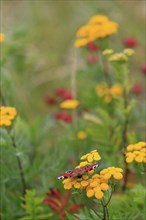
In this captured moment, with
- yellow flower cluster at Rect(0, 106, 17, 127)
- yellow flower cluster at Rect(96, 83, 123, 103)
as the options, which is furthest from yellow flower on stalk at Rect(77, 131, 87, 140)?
yellow flower cluster at Rect(0, 106, 17, 127)

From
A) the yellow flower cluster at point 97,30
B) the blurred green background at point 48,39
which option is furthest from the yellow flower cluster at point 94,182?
the blurred green background at point 48,39

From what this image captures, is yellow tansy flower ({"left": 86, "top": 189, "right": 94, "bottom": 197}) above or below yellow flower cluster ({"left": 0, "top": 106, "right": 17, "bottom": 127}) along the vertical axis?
below

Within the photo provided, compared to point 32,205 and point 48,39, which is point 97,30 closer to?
point 32,205

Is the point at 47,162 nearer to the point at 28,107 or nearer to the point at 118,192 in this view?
the point at 118,192

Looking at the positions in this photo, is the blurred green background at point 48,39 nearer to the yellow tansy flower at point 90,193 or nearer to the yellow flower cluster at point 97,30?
the yellow flower cluster at point 97,30

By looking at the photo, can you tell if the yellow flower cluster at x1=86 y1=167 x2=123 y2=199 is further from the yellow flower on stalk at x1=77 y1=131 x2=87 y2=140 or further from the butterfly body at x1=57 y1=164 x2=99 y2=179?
the yellow flower on stalk at x1=77 y1=131 x2=87 y2=140

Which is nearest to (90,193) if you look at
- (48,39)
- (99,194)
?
(99,194)

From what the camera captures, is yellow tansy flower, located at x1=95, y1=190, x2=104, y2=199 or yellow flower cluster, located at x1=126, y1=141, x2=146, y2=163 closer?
yellow tansy flower, located at x1=95, y1=190, x2=104, y2=199

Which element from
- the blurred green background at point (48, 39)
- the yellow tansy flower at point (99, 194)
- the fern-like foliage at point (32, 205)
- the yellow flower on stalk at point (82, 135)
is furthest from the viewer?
the blurred green background at point (48, 39)
